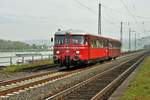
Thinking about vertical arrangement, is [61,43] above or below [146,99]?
above

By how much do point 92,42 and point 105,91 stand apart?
17326mm

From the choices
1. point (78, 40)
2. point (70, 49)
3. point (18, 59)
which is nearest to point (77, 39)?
point (78, 40)

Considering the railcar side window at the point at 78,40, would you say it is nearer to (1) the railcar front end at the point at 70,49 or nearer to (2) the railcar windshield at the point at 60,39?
(1) the railcar front end at the point at 70,49

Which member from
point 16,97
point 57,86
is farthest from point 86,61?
point 16,97

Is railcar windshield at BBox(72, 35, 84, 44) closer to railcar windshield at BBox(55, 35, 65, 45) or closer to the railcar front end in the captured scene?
the railcar front end

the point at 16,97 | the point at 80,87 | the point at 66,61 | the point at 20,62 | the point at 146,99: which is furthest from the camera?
the point at 20,62

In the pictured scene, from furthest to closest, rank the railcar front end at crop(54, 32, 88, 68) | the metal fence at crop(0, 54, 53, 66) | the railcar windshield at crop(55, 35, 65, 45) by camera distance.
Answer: the metal fence at crop(0, 54, 53, 66) < the railcar windshield at crop(55, 35, 65, 45) < the railcar front end at crop(54, 32, 88, 68)

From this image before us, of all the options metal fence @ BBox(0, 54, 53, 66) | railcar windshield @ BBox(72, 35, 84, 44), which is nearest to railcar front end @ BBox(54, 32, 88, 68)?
railcar windshield @ BBox(72, 35, 84, 44)

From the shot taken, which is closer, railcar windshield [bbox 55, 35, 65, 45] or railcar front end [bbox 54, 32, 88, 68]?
railcar front end [bbox 54, 32, 88, 68]

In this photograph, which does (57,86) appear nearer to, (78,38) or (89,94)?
(89,94)

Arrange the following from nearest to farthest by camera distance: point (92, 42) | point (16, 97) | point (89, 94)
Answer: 1. point (16, 97)
2. point (89, 94)
3. point (92, 42)

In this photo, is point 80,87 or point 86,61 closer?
point 80,87

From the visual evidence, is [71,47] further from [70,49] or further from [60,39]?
[60,39]

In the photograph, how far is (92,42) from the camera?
114 ft
